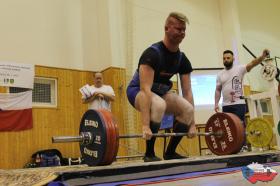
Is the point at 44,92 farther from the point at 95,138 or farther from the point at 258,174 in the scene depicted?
the point at 258,174

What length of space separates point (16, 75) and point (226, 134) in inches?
134

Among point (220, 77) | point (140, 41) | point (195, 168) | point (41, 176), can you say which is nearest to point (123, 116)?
point (140, 41)

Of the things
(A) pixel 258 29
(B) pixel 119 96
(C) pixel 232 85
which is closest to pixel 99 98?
→ (B) pixel 119 96

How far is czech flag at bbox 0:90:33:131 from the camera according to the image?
16.5 feet

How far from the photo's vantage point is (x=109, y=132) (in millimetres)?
1971

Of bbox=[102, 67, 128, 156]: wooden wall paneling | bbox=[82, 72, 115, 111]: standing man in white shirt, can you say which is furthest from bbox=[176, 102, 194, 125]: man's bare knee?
bbox=[102, 67, 128, 156]: wooden wall paneling

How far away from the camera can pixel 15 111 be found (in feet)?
16.9

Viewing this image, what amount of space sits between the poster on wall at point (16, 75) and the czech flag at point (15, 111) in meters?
0.15

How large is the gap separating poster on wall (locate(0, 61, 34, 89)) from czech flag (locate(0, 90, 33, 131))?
0.15m

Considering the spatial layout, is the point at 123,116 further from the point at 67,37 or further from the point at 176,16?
the point at 176,16

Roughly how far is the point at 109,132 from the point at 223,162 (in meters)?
0.84

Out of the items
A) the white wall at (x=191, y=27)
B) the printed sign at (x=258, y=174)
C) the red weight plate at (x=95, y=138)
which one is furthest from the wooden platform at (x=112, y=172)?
the white wall at (x=191, y=27)

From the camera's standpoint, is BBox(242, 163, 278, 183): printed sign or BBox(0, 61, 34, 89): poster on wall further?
BBox(0, 61, 34, 89): poster on wall

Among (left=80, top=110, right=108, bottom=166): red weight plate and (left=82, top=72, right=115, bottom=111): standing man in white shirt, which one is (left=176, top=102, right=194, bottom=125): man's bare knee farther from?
(left=82, top=72, right=115, bottom=111): standing man in white shirt
